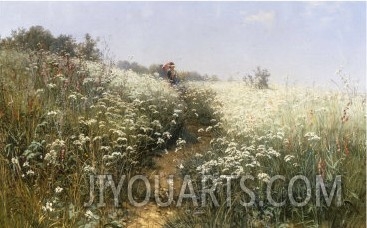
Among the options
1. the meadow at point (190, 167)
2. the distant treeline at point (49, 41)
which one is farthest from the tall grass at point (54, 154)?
the distant treeline at point (49, 41)

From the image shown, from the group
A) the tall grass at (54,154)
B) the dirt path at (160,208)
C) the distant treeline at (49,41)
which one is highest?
the distant treeline at (49,41)

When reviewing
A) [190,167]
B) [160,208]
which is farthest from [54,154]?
[190,167]

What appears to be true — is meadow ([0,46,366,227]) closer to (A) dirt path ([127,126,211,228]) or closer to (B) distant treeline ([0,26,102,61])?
(A) dirt path ([127,126,211,228])

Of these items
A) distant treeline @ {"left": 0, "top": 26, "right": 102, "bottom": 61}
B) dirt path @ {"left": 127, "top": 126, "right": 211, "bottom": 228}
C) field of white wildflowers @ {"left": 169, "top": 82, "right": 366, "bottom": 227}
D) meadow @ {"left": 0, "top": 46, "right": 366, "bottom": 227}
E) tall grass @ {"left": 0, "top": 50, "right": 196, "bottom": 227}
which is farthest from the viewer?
distant treeline @ {"left": 0, "top": 26, "right": 102, "bottom": 61}

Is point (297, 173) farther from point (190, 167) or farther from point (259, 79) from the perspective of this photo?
point (259, 79)

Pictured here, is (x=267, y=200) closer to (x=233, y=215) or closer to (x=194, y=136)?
(x=233, y=215)

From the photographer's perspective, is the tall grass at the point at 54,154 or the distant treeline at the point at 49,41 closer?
the tall grass at the point at 54,154

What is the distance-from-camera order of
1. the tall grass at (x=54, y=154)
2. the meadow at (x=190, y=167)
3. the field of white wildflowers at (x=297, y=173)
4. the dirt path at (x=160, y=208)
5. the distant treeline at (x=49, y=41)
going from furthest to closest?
the distant treeline at (x=49, y=41) → the dirt path at (x=160, y=208) → the field of white wildflowers at (x=297, y=173) → the meadow at (x=190, y=167) → the tall grass at (x=54, y=154)

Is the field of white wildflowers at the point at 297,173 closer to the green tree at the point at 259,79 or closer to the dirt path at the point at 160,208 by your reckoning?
the dirt path at the point at 160,208

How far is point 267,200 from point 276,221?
0.37m

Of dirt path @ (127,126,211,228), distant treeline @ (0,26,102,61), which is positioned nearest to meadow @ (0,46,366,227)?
dirt path @ (127,126,211,228)

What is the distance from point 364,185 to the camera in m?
4.93

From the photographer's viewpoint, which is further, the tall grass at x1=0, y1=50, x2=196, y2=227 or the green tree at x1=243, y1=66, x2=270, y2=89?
the green tree at x1=243, y1=66, x2=270, y2=89

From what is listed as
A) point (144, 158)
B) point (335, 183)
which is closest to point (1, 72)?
point (144, 158)
